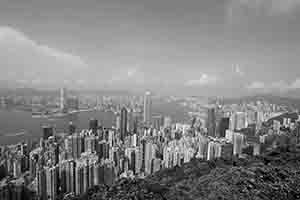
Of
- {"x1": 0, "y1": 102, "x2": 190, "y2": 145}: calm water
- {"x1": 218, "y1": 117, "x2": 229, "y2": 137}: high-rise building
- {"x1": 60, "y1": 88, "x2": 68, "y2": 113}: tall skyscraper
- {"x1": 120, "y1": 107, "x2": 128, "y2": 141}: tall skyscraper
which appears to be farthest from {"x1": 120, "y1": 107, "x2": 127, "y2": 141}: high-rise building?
{"x1": 218, "y1": 117, "x2": 229, "y2": 137}: high-rise building

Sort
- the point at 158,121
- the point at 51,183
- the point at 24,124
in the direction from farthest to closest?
the point at 158,121 → the point at 24,124 → the point at 51,183

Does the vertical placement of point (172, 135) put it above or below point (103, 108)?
below

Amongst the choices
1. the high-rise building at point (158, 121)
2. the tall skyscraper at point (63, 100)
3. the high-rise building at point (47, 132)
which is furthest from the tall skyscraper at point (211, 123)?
the tall skyscraper at point (63, 100)

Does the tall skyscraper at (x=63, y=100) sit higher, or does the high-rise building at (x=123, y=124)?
the tall skyscraper at (x=63, y=100)

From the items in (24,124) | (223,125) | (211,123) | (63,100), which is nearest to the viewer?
Answer: (24,124)

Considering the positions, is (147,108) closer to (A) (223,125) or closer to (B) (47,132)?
(A) (223,125)

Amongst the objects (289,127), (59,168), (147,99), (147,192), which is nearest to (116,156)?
(59,168)

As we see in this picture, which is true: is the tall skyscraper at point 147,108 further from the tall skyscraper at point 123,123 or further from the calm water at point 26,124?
the tall skyscraper at point 123,123

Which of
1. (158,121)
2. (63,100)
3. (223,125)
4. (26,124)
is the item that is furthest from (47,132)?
(223,125)

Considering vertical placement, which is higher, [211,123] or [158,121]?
[211,123]

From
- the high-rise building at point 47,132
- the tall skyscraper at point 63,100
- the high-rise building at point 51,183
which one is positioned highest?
the tall skyscraper at point 63,100

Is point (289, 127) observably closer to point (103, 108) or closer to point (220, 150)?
point (220, 150)
